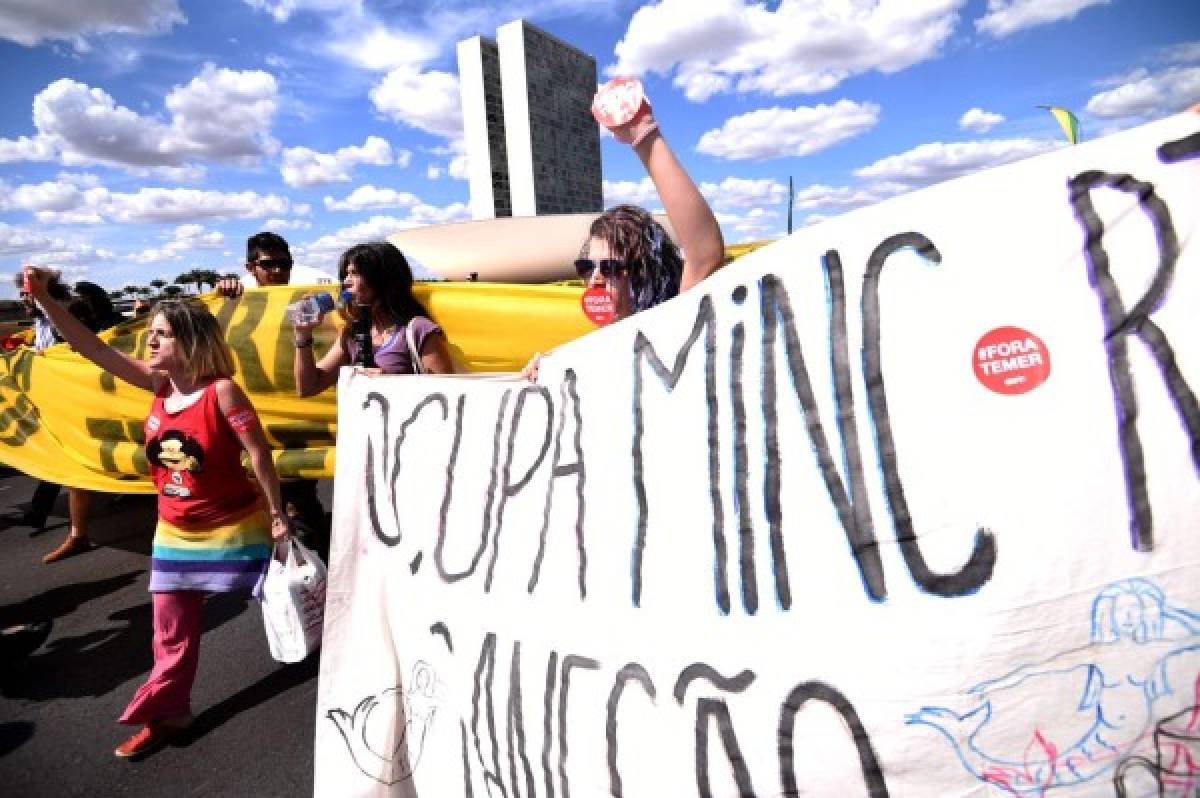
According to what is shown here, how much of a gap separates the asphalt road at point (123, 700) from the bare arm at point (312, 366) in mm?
1252

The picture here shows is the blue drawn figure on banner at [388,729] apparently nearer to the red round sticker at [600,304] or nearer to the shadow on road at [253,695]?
the red round sticker at [600,304]

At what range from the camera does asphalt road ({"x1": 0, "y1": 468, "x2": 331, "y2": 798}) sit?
2.18 metres

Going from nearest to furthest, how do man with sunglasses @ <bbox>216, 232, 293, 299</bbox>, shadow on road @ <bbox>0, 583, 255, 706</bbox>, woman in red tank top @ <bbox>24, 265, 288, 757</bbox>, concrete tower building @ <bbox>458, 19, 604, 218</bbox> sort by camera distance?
woman in red tank top @ <bbox>24, 265, 288, 757</bbox> → shadow on road @ <bbox>0, 583, 255, 706</bbox> → man with sunglasses @ <bbox>216, 232, 293, 299</bbox> → concrete tower building @ <bbox>458, 19, 604, 218</bbox>

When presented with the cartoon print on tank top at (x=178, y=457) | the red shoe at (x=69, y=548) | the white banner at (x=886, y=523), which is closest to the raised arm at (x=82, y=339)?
the cartoon print on tank top at (x=178, y=457)

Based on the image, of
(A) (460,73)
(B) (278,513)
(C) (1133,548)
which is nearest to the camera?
(C) (1133,548)

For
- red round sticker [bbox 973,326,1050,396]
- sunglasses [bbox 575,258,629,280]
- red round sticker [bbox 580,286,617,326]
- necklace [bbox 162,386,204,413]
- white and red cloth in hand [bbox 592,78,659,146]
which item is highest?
white and red cloth in hand [bbox 592,78,659,146]

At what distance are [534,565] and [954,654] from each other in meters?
0.83

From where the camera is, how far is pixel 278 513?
7.37 feet

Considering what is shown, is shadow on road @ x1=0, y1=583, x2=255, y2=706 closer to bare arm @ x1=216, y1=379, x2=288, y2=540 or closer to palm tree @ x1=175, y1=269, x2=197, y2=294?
bare arm @ x1=216, y1=379, x2=288, y2=540

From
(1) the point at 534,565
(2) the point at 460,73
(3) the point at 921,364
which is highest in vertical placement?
(2) the point at 460,73

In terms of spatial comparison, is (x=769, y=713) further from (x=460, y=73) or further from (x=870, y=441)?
(x=460, y=73)

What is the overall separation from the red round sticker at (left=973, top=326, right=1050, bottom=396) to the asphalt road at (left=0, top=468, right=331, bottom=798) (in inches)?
91.2

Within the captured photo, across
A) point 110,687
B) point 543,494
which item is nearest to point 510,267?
point 110,687

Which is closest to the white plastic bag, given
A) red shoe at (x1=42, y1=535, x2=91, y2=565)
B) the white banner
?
the white banner
